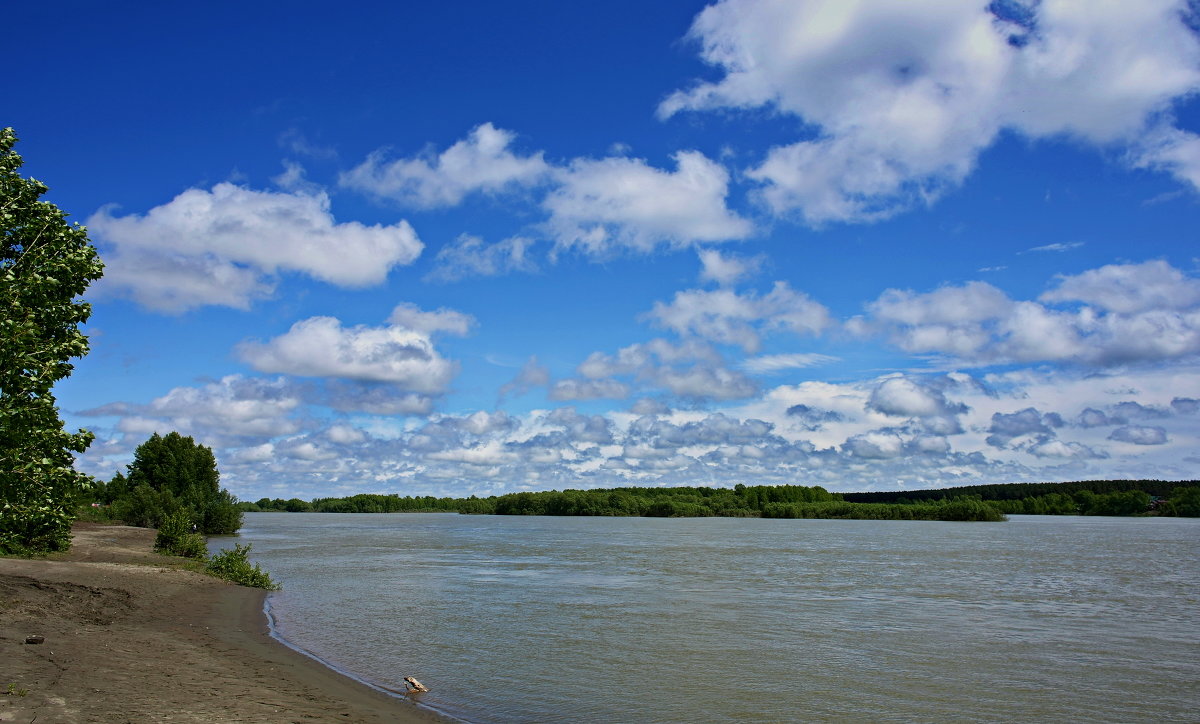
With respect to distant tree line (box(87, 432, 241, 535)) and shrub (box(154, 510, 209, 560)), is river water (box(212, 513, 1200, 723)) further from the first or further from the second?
distant tree line (box(87, 432, 241, 535))

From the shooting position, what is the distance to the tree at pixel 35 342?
12461mm

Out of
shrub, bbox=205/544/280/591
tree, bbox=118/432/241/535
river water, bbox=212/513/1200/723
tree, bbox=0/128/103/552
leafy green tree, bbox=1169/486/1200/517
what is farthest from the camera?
leafy green tree, bbox=1169/486/1200/517

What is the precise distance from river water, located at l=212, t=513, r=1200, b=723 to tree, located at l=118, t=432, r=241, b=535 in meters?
31.7

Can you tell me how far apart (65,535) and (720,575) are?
34.7 meters

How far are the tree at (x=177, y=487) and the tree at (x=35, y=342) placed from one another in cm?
6431

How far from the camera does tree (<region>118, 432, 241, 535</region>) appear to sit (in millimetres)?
74438

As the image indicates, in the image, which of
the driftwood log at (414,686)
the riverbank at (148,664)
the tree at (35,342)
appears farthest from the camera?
the driftwood log at (414,686)

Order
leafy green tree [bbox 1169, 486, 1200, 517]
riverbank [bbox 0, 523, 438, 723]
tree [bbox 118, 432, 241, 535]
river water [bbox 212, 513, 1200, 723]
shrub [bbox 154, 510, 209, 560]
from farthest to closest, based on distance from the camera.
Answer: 1. leafy green tree [bbox 1169, 486, 1200, 517]
2. tree [bbox 118, 432, 241, 535]
3. shrub [bbox 154, 510, 209, 560]
4. river water [bbox 212, 513, 1200, 723]
5. riverbank [bbox 0, 523, 438, 723]

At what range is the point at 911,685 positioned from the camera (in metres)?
18.2

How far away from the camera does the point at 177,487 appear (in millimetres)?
82625

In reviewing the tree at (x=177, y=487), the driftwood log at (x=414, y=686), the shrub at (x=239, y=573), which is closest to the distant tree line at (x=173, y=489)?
the tree at (x=177, y=487)

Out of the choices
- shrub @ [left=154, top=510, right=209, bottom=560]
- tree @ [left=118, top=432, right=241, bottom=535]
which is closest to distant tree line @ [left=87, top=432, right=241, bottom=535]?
tree @ [left=118, top=432, right=241, bottom=535]

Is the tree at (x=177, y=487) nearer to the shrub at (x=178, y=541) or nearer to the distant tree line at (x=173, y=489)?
the distant tree line at (x=173, y=489)

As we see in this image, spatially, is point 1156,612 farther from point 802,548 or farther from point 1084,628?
point 802,548
